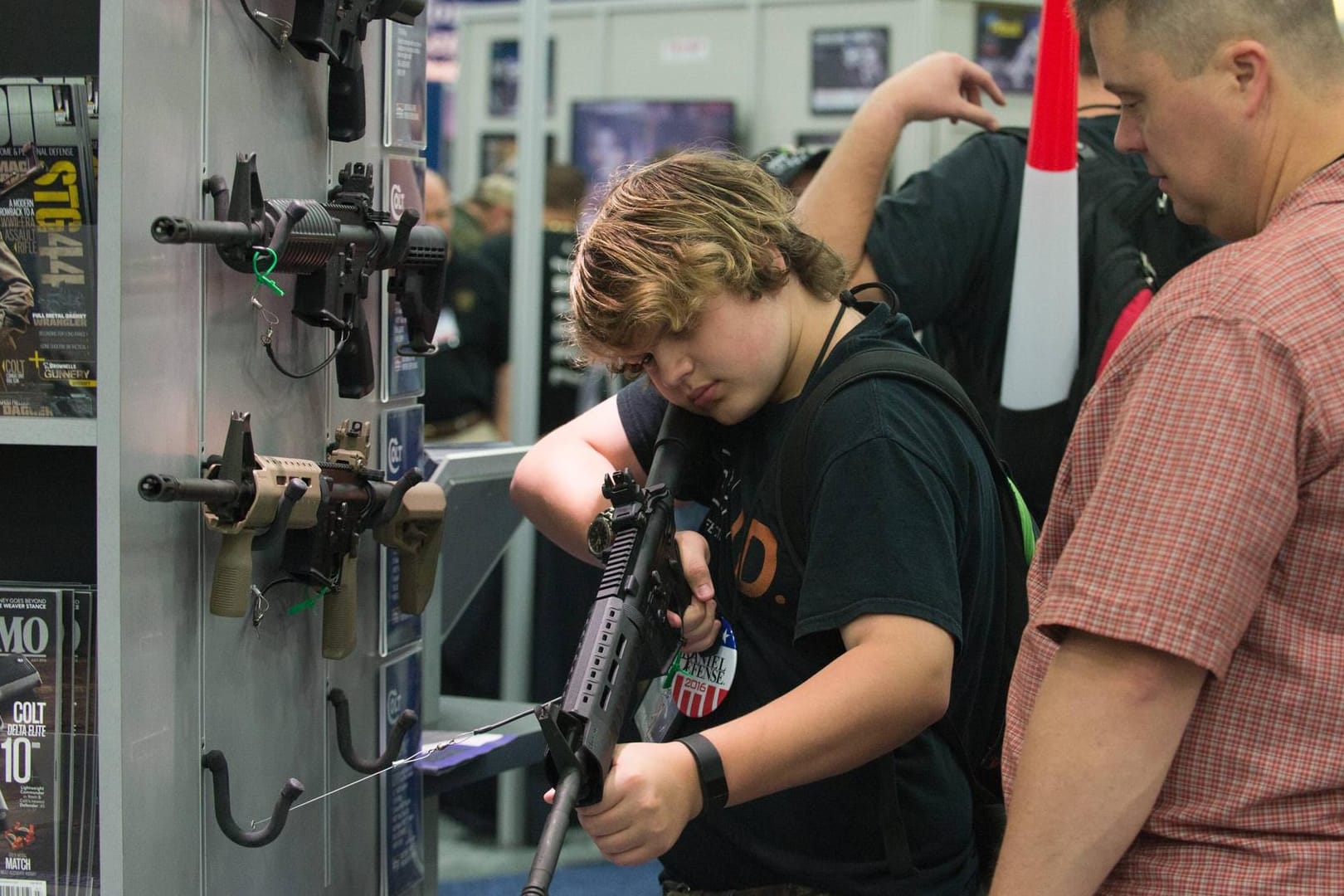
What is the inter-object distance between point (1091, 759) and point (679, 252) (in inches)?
27.3

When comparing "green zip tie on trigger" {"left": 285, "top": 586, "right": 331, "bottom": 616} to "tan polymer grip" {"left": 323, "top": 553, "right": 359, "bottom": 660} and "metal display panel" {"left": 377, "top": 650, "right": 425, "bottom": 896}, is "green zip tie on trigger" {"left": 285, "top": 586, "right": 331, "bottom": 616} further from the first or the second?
"metal display panel" {"left": 377, "top": 650, "right": 425, "bottom": 896}

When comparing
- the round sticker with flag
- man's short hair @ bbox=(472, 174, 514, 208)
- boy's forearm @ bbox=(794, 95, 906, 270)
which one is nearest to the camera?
the round sticker with flag

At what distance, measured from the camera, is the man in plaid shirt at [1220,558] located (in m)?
0.98

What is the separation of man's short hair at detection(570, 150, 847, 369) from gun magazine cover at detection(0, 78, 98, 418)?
52cm

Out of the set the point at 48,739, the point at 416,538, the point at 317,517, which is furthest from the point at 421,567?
the point at 48,739

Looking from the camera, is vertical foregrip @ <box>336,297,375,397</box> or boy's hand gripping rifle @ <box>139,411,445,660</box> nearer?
boy's hand gripping rifle @ <box>139,411,445,660</box>

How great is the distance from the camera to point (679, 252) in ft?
4.85

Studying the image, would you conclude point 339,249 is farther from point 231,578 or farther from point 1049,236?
point 1049,236

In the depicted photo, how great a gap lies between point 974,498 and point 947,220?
1091 millimetres

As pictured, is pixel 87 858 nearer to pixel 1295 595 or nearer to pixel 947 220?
pixel 1295 595

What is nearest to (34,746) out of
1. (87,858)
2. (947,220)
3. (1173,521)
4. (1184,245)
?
(87,858)

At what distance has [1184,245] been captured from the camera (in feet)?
7.64

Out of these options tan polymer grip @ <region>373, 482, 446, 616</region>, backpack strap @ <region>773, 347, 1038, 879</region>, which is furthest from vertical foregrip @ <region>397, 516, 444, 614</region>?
backpack strap @ <region>773, 347, 1038, 879</region>

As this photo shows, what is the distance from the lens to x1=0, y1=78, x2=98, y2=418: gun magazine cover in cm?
145
